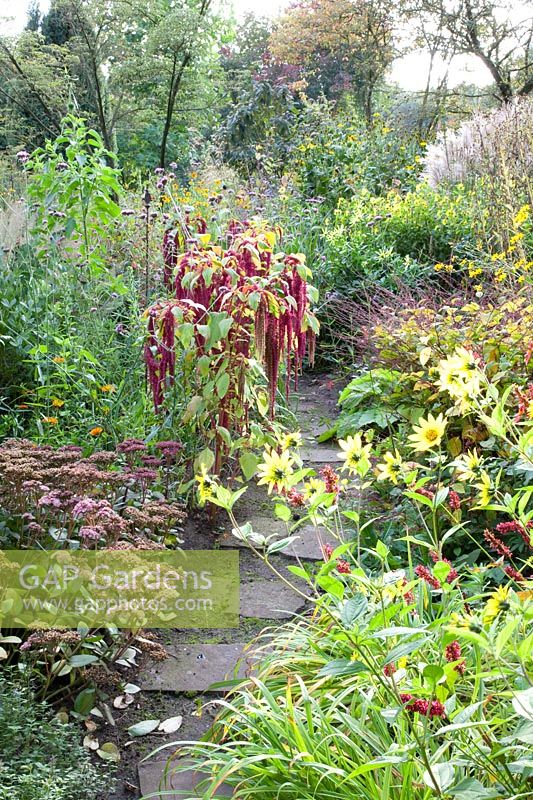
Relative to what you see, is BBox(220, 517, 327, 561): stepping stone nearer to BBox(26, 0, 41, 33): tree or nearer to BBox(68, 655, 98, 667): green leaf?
BBox(68, 655, 98, 667): green leaf

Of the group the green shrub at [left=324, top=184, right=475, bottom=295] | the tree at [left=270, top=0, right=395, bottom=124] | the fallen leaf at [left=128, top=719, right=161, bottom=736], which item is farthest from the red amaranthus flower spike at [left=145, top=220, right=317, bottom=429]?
the tree at [left=270, top=0, right=395, bottom=124]

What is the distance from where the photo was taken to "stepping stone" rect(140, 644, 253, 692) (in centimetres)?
241

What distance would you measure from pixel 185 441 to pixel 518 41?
12.4 meters

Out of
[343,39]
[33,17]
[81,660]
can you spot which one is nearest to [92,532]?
[81,660]

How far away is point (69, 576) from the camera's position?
7.46 ft

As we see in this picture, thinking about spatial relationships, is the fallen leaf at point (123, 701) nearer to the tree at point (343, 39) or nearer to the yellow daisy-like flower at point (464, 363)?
the yellow daisy-like flower at point (464, 363)

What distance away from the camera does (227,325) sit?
3055 mm

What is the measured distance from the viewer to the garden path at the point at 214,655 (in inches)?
79.7

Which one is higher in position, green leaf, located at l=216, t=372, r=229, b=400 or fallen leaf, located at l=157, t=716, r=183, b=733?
green leaf, located at l=216, t=372, r=229, b=400

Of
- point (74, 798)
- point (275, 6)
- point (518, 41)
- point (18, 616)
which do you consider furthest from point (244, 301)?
point (275, 6)

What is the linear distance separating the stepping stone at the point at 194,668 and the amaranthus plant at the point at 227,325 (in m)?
0.95

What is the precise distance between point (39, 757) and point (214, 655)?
30.8 inches

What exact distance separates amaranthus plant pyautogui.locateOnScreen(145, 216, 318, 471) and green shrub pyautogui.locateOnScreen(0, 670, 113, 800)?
4.69ft

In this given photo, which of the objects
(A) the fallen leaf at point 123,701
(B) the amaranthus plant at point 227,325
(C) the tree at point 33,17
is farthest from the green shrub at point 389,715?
(C) the tree at point 33,17
